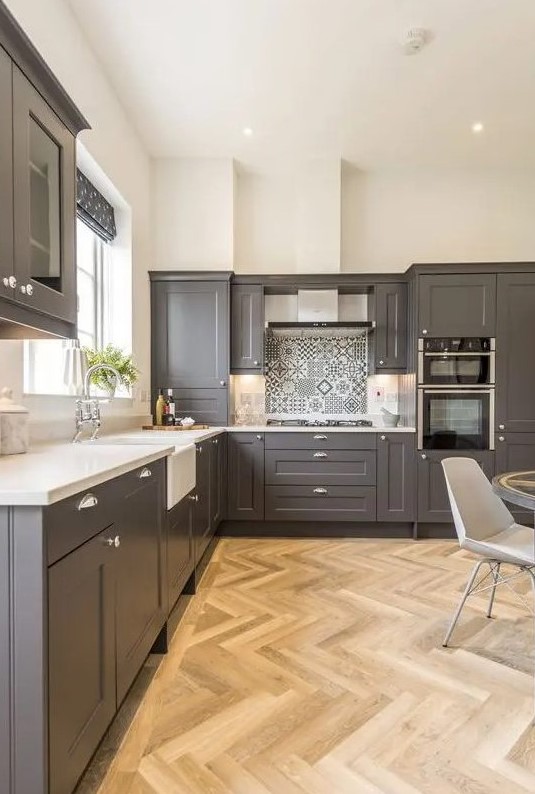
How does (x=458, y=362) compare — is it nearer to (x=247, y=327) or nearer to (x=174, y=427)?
(x=247, y=327)

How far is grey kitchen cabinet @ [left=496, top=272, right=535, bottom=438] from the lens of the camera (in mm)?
3830

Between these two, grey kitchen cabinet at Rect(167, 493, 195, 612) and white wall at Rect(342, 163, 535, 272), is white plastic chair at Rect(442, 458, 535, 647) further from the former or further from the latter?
white wall at Rect(342, 163, 535, 272)

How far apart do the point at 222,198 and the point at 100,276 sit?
138 cm

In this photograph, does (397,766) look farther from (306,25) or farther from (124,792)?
(306,25)

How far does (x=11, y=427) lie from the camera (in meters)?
1.86

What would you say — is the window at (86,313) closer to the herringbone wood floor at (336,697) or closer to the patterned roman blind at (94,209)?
the patterned roman blind at (94,209)

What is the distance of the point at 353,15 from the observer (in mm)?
2678

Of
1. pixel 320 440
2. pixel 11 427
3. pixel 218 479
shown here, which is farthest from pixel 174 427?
pixel 11 427

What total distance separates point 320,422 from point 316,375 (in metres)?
0.45

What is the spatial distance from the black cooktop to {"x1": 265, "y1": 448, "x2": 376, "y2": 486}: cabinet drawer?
30 cm

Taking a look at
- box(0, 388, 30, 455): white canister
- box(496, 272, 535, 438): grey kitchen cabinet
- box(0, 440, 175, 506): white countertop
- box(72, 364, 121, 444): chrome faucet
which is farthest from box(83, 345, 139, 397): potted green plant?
box(496, 272, 535, 438): grey kitchen cabinet

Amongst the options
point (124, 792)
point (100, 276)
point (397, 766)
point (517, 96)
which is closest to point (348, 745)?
point (397, 766)

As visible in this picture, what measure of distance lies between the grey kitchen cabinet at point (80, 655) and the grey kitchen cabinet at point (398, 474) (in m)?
2.79

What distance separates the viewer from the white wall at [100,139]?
7.55ft
